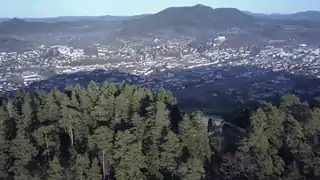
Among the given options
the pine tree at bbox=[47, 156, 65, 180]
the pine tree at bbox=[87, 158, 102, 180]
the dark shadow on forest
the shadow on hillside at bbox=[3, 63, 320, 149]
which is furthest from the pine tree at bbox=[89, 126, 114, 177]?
the dark shadow on forest

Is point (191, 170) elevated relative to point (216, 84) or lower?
elevated

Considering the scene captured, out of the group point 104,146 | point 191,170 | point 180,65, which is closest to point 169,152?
point 191,170

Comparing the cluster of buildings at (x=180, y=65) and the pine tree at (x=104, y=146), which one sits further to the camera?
the cluster of buildings at (x=180, y=65)

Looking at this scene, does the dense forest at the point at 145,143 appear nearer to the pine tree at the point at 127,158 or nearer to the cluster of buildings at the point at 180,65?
the pine tree at the point at 127,158

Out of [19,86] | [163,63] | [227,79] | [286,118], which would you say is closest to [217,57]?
[163,63]

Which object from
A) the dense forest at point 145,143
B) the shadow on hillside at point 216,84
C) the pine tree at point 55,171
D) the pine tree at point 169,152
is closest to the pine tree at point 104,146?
the dense forest at point 145,143

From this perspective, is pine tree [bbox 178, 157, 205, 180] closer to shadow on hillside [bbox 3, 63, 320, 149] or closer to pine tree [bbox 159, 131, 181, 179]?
pine tree [bbox 159, 131, 181, 179]

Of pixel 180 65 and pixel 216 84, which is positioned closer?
pixel 216 84

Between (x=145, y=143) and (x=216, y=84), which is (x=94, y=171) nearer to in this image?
(x=145, y=143)
